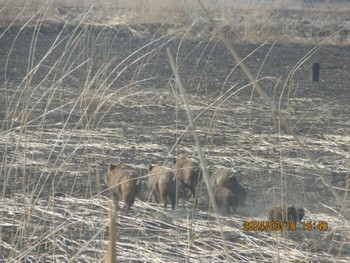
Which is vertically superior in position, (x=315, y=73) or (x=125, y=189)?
(x=315, y=73)

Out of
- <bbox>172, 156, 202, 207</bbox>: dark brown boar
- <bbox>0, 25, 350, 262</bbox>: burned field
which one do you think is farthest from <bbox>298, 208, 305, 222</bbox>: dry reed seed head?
<bbox>172, 156, 202, 207</bbox>: dark brown boar

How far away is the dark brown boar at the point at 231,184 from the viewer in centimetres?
541

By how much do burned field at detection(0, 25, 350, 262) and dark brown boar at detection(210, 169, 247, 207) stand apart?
0.10 m

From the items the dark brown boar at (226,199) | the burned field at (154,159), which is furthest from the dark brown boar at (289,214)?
the dark brown boar at (226,199)

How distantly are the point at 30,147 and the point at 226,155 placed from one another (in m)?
1.80

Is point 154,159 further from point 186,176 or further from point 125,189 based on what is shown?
point 125,189

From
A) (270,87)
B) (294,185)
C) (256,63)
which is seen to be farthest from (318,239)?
(256,63)

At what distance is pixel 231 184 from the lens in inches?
215

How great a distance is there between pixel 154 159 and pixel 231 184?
1.65m

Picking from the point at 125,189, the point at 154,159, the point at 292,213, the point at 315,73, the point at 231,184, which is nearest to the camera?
the point at 292,213

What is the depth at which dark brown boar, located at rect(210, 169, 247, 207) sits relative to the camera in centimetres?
541
